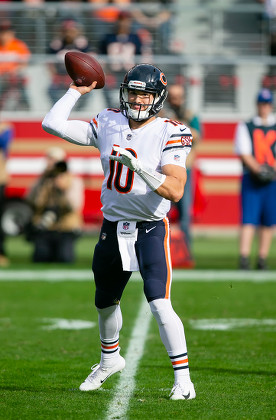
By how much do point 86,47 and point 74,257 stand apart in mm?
4796

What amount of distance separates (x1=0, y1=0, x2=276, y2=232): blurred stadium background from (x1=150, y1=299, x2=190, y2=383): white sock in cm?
875

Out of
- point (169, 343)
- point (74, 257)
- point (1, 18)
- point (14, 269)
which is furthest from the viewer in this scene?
point (1, 18)

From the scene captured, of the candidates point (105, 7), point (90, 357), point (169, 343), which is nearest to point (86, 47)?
point (105, 7)

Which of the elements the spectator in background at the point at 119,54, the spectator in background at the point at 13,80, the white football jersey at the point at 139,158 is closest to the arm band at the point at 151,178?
the white football jersey at the point at 139,158

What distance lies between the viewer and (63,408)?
4164 millimetres

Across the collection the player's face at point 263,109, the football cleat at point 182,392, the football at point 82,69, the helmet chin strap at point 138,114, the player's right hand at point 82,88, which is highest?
the football at point 82,69

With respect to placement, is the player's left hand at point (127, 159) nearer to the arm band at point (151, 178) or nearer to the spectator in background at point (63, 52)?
the arm band at point (151, 178)

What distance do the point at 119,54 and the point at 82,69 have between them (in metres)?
9.82

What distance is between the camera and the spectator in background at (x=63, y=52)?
14.2 meters

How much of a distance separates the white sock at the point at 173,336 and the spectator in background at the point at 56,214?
625cm

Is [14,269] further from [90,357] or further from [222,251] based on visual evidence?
[90,357]

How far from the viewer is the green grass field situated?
4.21 m

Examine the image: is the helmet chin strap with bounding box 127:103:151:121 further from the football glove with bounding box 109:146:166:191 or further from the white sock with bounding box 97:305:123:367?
the white sock with bounding box 97:305:123:367

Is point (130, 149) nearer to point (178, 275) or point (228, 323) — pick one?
point (228, 323)
